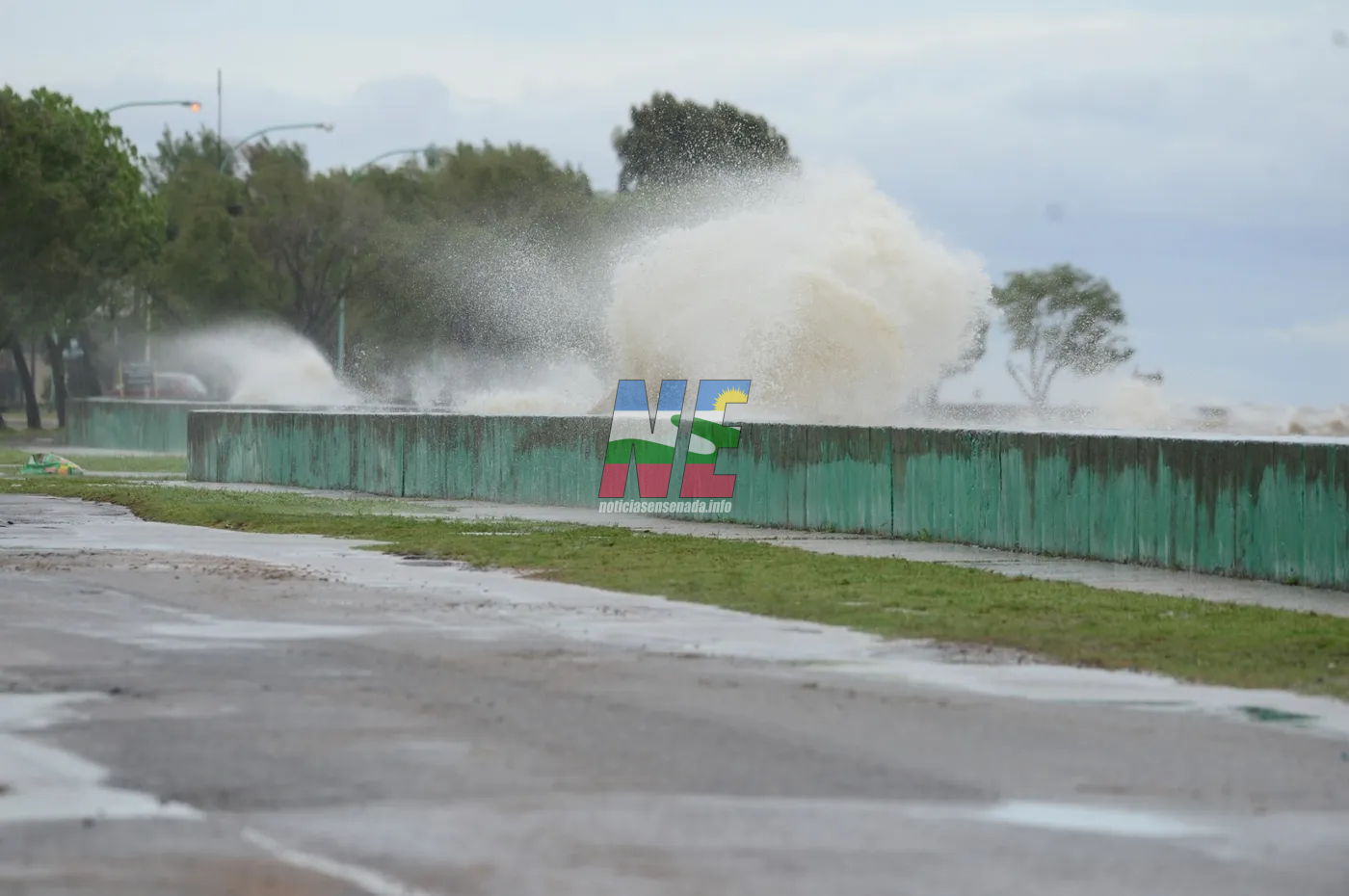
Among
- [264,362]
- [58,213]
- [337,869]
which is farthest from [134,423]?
[337,869]

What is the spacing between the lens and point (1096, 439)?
20.7m

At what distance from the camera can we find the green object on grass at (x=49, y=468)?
127 ft

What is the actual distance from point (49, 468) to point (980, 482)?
72.6ft

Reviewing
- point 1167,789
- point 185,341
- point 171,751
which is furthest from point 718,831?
point 185,341

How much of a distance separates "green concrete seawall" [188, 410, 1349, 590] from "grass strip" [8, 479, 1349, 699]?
6.28ft

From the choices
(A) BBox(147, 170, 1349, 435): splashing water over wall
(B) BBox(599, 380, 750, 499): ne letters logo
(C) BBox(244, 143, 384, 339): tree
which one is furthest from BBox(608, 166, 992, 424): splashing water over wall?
(C) BBox(244, 143, 384, 339): tree

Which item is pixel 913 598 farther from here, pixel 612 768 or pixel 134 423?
pixel 134 423

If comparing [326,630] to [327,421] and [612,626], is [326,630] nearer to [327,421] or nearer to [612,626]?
[612,626]

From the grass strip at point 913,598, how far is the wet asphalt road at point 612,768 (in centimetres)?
78

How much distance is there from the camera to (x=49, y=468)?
1565 inches

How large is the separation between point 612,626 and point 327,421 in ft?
67.8

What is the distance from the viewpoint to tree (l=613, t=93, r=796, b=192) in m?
92.6

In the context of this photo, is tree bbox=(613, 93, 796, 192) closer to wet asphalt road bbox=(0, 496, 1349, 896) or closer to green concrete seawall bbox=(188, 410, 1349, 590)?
green concrete seawall bbox=(188, 410, 1349, 590)

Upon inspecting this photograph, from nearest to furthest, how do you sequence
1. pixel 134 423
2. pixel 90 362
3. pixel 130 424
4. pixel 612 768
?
pixel 612 768, pixel 134 423, pixel 130 424, pixel 90 362
